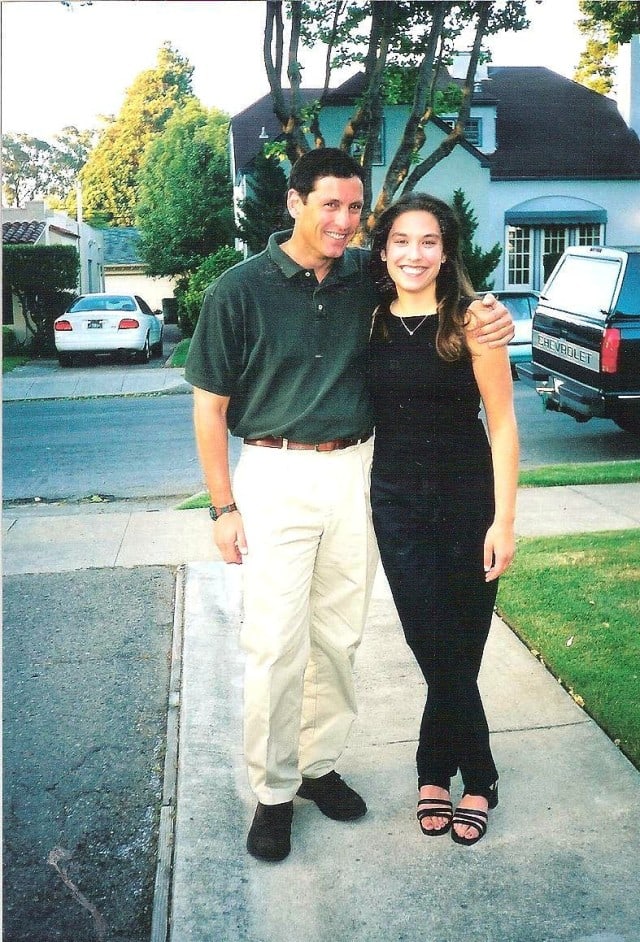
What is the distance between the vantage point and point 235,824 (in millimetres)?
3109

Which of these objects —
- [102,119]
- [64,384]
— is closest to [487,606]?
[64,384]

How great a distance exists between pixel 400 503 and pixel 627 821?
119cm

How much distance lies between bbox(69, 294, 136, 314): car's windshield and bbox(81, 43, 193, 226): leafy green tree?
67.6 feet

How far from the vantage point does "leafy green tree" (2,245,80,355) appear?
68.8 ft

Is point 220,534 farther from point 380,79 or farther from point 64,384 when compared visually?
point 64,384

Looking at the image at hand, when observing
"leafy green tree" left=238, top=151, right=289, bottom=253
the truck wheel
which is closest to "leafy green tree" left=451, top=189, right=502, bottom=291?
"leafy green tree" left=238, top=151, right=289, bottom=253

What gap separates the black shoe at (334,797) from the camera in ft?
10.3

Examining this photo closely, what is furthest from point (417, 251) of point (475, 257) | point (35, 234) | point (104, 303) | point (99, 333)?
point (35, 234)

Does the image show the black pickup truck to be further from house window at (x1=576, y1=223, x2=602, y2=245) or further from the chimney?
the chimney

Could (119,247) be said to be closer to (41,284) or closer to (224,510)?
(41,284)

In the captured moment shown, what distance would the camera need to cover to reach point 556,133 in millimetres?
27781

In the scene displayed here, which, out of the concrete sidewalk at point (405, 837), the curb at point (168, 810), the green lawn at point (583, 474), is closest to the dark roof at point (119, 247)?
the green lawn at point (583, 474)

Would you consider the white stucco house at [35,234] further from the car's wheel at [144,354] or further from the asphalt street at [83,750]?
the asphalt street at [83,750]

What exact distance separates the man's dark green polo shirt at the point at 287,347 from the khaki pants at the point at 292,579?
114 mm
